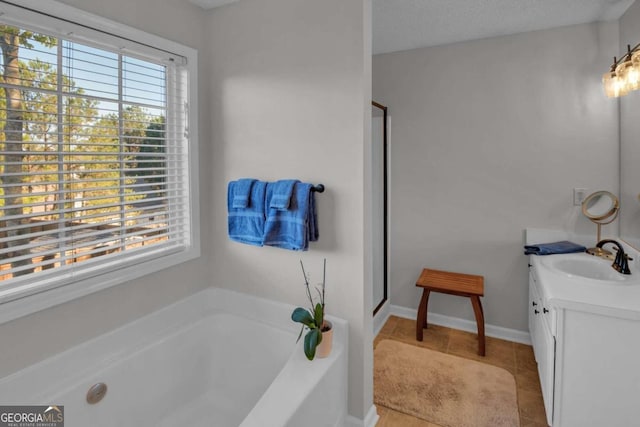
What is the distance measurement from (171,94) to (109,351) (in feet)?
4.82

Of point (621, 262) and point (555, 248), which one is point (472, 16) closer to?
point (555, 248)

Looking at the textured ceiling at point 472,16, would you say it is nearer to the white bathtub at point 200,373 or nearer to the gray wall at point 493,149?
the gray wall at point 493,149

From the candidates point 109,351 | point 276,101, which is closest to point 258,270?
point 109,351

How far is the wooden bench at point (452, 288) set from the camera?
2.62m

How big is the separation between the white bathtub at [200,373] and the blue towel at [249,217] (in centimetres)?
41

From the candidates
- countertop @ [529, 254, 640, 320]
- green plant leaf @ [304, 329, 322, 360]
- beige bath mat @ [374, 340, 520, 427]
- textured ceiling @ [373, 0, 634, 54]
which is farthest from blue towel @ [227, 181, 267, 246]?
countertop @ [529, 254, 640, 320]

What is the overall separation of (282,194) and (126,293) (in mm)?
997

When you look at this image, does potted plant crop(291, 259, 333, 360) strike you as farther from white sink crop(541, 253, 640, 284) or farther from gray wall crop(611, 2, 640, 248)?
gray wall crop(611, 2, 640, 248)

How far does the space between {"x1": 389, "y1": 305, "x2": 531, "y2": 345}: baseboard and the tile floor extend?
1.8 inches

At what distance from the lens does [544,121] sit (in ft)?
Answer: 8.51

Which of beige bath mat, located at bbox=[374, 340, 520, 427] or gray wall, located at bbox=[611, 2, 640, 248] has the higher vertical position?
gray wall, located at bbox=[611, 2, 640, 248]

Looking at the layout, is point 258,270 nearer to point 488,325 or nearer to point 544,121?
point 488,325

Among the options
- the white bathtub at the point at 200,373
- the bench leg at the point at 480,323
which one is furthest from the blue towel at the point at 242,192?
the bench leg at the point at 480,323

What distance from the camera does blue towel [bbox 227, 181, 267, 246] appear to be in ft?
6.33
